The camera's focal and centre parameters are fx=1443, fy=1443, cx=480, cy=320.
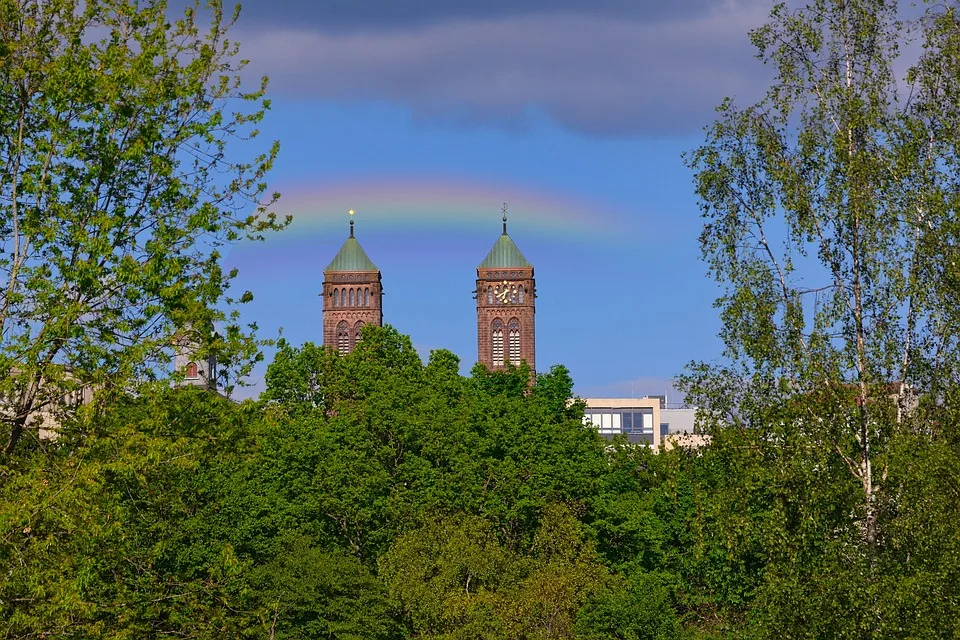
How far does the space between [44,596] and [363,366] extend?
181 ft

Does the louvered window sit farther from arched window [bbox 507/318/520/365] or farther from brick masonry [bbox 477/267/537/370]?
arched window [bbox 507/318/520/365]

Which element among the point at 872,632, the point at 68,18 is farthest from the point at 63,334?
the point at 872,632

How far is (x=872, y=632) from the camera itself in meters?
28.1

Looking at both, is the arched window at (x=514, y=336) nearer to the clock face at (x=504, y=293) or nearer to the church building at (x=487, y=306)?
the church building at (x=487, y=306)

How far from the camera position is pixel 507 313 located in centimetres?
19475

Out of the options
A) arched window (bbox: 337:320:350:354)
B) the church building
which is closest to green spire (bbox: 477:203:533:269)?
the church building

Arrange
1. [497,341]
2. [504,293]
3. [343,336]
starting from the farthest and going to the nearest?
[343,336]
[504,293]
[497,341]

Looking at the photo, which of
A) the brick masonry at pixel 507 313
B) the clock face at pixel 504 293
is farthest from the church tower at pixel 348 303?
the clock face at pixel 504 293

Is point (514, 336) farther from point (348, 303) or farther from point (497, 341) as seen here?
point (348, 303)

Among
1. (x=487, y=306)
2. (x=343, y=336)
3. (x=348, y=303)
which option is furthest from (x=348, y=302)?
(x=487, y=306)

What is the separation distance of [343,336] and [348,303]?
4.82 meters

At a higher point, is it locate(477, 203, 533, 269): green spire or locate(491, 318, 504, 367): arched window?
locate(477, 203, 533, 269): green spire

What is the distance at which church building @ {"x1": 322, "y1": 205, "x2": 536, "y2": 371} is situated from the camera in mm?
194250

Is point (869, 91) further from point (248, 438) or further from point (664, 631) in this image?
point (664, 631)
